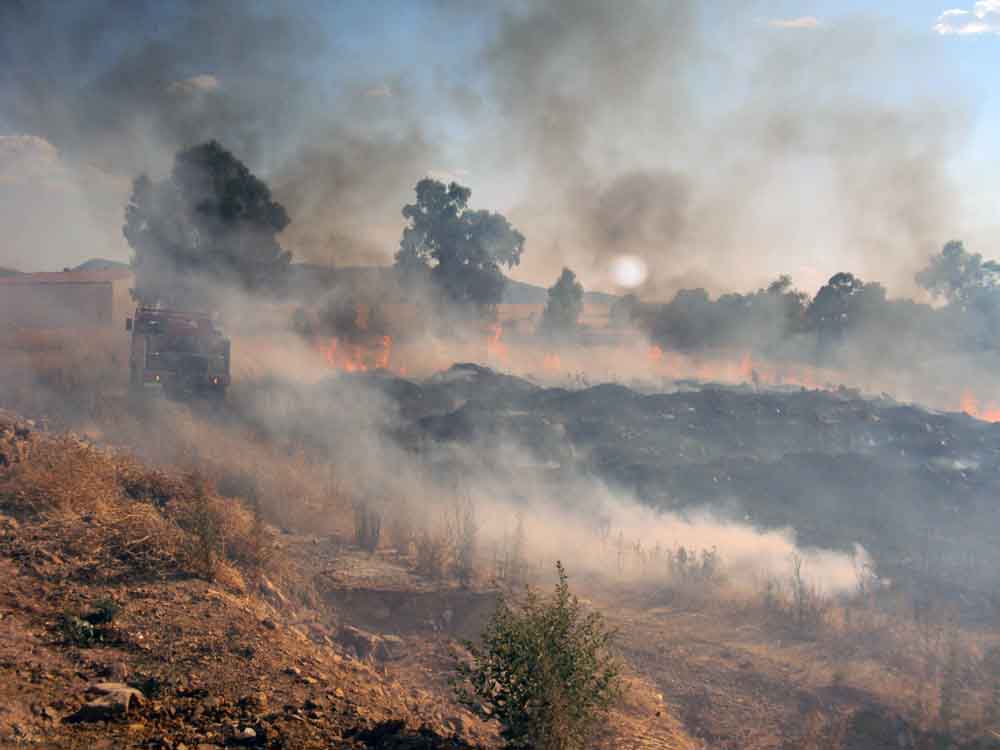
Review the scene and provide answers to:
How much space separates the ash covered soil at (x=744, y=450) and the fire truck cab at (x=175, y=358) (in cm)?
286

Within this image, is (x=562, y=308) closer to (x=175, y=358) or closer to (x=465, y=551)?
(x=175, y=358)

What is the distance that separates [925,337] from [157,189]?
49.0 metres

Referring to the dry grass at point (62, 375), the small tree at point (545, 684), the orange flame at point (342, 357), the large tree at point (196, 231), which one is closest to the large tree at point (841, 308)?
the orange flame at point (342, 357)

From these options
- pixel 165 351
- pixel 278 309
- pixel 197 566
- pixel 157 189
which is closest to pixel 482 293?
pixel 278 309

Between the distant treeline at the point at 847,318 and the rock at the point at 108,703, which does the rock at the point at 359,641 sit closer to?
the rock at the point at 108,703

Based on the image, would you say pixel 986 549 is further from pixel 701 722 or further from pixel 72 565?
pixel 72 565

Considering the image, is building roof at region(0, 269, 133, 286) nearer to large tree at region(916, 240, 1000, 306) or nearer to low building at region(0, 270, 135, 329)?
low building at region(0, 270, 135, 329)

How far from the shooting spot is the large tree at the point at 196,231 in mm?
31297

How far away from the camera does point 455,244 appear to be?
41062 mm

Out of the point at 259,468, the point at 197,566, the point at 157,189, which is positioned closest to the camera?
the point at 197,566

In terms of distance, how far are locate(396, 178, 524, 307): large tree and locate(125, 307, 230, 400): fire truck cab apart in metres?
22.4

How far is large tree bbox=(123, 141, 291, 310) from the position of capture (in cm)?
3130

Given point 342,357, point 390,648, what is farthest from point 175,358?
point 342,357

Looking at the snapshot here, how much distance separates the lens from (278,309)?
3334cm
